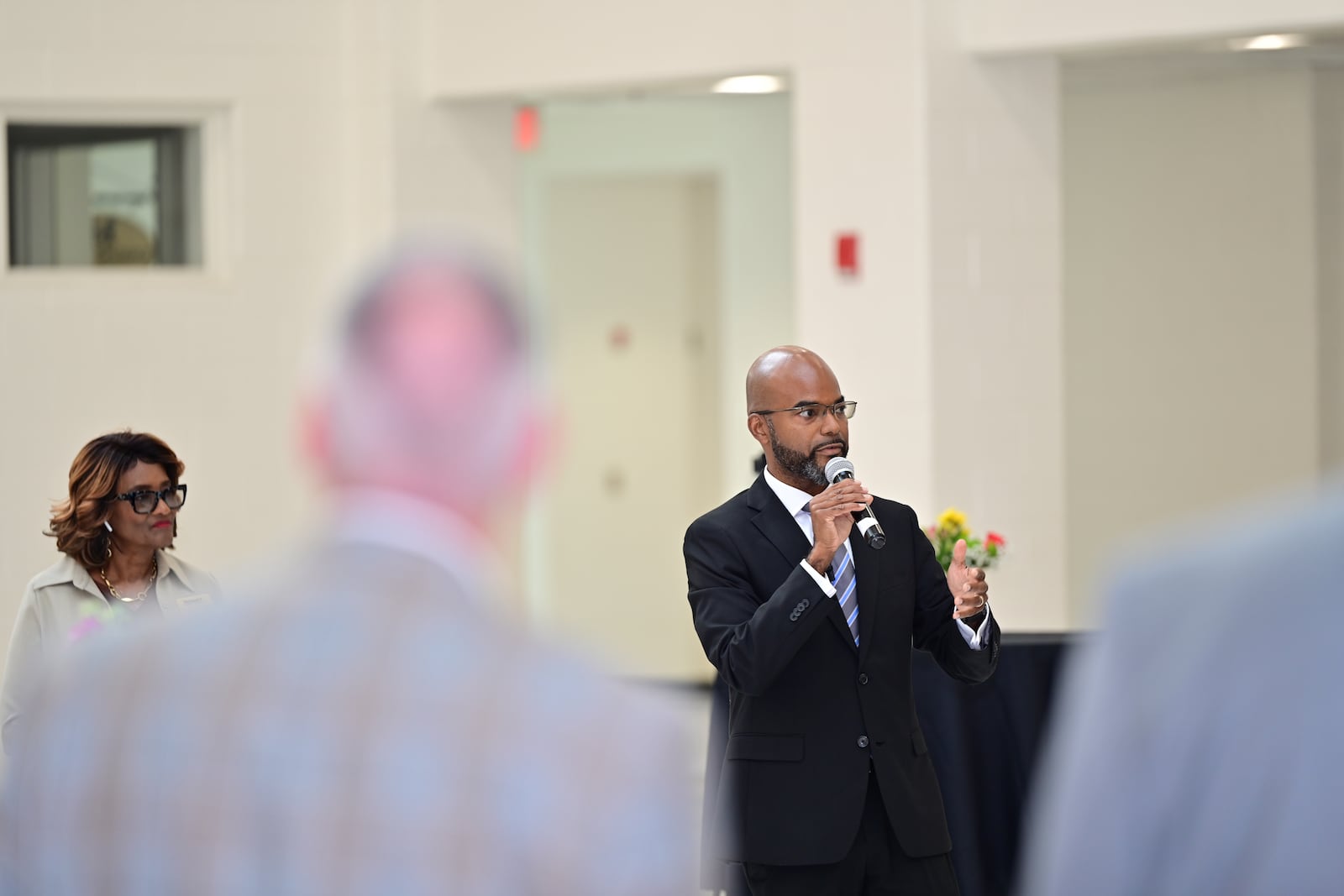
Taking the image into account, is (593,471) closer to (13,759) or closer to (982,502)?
(982,502)

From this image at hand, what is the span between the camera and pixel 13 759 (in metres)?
1.20

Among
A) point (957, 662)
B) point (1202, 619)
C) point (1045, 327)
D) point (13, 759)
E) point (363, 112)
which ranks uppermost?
point (363, 112)

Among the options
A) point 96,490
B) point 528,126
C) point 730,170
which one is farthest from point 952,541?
point 730,170

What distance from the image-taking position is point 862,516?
3.38 metres

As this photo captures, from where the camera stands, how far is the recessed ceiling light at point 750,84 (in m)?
7.18

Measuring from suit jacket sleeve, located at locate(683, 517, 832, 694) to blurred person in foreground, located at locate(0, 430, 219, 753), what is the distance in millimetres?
1306

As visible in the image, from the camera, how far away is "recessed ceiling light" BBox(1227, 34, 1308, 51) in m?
6.45

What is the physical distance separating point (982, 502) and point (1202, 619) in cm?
588

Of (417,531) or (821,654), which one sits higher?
(417,531)

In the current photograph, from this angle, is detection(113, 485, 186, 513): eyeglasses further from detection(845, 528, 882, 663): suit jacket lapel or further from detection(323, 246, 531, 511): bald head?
detection(323, 246, 531, 511): bald head

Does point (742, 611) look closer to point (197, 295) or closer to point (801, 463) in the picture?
point (801, 463)

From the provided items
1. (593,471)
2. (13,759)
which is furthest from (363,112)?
(13,759)

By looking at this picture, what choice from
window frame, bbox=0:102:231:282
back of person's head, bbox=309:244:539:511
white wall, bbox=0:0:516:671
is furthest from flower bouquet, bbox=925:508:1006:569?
back of person's head, bbox=309:244:539:511

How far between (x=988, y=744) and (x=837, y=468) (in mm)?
1533
